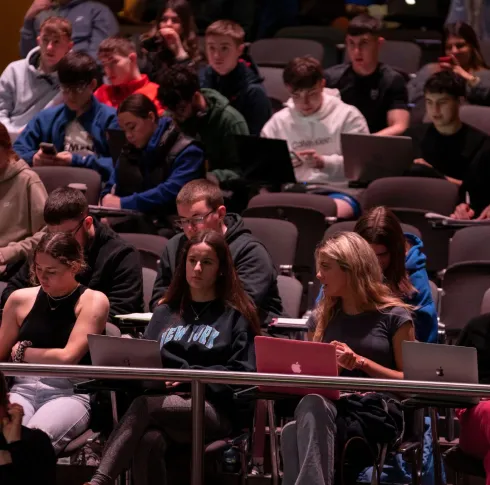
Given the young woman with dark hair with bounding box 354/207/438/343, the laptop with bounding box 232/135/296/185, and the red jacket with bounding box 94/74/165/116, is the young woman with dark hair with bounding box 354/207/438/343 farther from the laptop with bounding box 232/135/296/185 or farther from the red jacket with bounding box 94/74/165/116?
the red jacket with bounding box 94/74/165/116

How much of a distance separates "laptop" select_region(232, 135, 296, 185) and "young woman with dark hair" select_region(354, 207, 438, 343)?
1699mm

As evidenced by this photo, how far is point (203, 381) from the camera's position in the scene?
3.72 meters

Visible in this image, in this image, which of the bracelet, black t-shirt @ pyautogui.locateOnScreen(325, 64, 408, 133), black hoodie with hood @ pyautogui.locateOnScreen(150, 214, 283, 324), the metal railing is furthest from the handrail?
black t-shirt @ pyautogui.locateOnScreen(325, 64, 408, 133)

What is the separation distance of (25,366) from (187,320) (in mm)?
836

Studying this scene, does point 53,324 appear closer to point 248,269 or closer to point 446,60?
point 248,269

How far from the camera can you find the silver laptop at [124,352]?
402 cm

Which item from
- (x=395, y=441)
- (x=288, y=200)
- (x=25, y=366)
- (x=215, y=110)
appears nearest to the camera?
(x=25, y=366)

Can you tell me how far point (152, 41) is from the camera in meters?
7.62

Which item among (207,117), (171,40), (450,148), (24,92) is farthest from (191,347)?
(24,92)

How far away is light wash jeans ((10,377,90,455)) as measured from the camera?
4262 millimetres

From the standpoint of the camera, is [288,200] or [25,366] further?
[288,200]

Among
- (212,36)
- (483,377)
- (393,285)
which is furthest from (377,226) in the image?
(212,36)

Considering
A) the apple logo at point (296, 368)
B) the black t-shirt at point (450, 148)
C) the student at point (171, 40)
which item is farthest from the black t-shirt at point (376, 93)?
the apple logo at point (296, 368)

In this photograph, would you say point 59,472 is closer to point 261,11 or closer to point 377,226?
point 377,226
